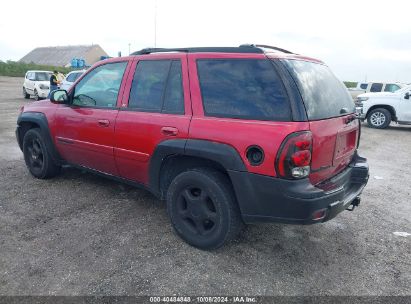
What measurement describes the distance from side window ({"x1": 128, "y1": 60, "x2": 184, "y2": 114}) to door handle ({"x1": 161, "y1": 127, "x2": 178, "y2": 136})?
0.17m

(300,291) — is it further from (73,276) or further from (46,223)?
(46,223)

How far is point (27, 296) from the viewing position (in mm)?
2482

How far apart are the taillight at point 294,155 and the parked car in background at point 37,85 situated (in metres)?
17.5

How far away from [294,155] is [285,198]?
35 centimetres

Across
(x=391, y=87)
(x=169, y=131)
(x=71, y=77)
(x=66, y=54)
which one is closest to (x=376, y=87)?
(x=391, y=87)

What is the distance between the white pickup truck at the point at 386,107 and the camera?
1166 cm

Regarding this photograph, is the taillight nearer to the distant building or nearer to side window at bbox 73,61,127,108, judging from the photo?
side window at bbox 73,61,127,108

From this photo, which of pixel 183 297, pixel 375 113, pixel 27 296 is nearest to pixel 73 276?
pixel 27 296

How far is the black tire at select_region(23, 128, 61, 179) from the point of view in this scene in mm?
4771

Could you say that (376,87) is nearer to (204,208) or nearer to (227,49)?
(227,49)

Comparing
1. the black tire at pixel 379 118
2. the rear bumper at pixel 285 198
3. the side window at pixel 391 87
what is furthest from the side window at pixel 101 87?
the side window at pixel 391 87

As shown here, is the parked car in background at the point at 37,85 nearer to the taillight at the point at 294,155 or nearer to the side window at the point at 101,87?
the side window at the point at 101,87

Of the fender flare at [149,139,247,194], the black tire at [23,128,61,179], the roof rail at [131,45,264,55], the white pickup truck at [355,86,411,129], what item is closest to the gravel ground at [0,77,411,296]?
the black tire at [23,128,61,179]

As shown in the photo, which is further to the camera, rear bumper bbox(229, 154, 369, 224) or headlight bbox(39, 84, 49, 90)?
headlight bbox(39, 84, 49, 90)
